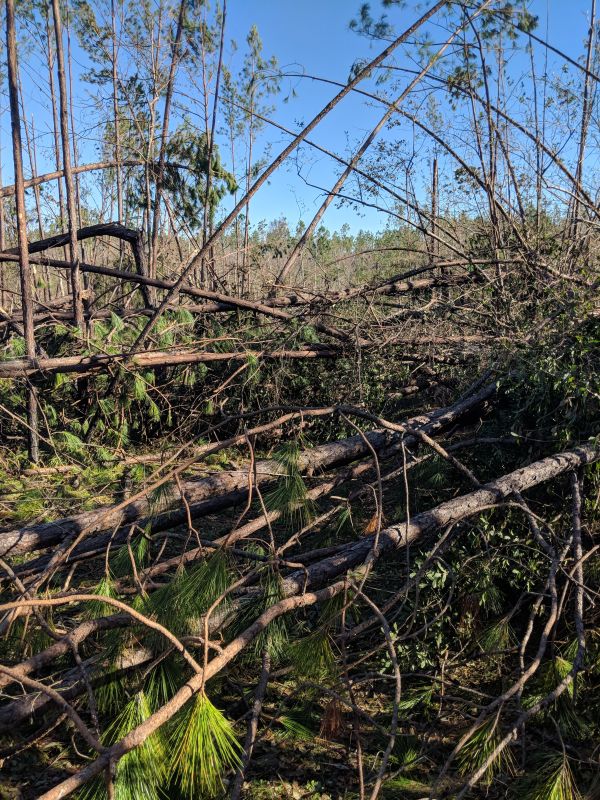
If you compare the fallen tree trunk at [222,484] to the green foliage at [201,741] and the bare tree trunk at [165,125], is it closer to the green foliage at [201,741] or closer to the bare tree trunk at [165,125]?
the green foliage at [201,741]

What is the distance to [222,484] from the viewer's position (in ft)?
9.06

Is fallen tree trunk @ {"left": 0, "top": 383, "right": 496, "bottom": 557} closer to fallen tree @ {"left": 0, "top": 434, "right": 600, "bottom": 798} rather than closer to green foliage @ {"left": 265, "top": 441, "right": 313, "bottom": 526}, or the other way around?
green foliage @ {"left": 265, "top": 441, "right": 313, "bottom": 526}

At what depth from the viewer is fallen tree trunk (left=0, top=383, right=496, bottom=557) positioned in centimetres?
231

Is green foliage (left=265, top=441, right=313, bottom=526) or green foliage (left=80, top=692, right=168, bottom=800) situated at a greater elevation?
green foliage (left=265, top=441, right=313, bottom=526)

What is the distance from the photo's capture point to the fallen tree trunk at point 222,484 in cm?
231

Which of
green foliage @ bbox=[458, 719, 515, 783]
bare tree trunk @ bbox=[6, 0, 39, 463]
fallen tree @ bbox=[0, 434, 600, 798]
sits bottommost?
green foliage @ bbox=[458, 719, 515, 783]

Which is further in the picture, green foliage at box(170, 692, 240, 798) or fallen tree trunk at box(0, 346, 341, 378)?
fallen tree trunk at box(0, 346, 341, 378)

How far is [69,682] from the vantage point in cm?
167

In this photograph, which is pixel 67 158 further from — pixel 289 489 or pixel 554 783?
pixel 554 783

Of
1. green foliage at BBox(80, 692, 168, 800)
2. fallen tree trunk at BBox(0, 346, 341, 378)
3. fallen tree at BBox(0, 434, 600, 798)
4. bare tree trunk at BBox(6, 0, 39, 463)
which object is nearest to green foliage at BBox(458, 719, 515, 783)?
fallen tree at BBox(0, 434, 600, 798)

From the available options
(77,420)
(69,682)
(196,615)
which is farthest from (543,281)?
(77,420)

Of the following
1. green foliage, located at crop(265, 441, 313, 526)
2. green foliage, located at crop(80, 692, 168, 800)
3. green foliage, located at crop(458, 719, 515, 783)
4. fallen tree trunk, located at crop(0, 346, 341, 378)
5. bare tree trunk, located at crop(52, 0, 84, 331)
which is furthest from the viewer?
bare tree trunk, located at crop(52, 0, 84, 331)

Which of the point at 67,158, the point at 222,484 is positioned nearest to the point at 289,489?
the point at 222,484

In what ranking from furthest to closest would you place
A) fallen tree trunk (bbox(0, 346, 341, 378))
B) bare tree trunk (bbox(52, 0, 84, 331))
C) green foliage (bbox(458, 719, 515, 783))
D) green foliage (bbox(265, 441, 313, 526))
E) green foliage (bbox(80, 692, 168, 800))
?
1. bare tree trunk (bbox(52, 0, 84, 331))
2. fallen tree trunk (bbox(0, 346, 341, 378))
3. green foliage (bbox(265, 441, 313, 526))
4. green foliage (bbox(458, 719, 515, 783))
5. green foliage (bbox(80, 692, 168, 800))
